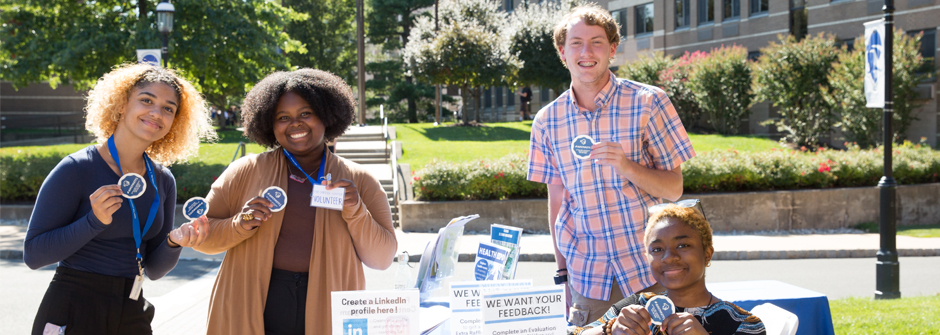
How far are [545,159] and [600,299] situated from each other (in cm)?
79

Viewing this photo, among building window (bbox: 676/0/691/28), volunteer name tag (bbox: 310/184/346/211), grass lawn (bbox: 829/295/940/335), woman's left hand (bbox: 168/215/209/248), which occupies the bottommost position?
grass lawn (bbox: 829/295/940/335)

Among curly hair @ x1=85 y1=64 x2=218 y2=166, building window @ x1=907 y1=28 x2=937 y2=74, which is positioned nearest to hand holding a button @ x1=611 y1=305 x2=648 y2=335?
curly hair @ x1=85 y1=64 x2=218 y2=166

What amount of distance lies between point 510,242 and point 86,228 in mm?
1845

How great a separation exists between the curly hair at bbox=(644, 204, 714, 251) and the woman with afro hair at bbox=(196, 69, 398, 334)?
3.81 feet

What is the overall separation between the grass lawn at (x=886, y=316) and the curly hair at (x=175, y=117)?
5278 millimetres

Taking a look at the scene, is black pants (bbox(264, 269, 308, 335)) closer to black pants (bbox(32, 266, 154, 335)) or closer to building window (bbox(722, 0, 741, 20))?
black pants (bbox(32, 266, 154, 335))

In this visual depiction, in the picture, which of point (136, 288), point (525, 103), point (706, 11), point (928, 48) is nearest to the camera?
point (136, 288)

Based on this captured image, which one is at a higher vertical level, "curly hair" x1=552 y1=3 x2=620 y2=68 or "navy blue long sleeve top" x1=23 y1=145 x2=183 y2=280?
"curly hair" x1=552 y1=3 x2=620 y2=68

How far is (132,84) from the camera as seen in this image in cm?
303

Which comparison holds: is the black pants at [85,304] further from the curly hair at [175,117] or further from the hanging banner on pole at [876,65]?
the hanging banner on pole at [876,65]

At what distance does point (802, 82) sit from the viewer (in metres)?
23.2

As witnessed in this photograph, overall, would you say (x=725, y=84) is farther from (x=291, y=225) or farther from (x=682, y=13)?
(x=291, y=225)

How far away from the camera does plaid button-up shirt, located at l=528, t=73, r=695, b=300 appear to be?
9.91 feet

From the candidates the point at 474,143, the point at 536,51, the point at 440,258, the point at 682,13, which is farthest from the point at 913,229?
the point at 682,13
